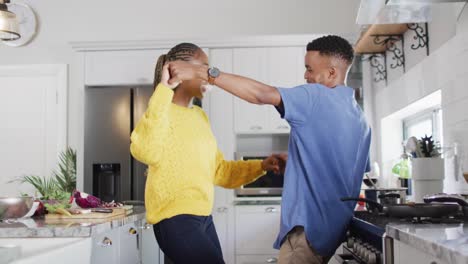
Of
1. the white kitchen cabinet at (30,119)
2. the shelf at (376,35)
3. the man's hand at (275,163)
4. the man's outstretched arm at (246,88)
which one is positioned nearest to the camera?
the man's outstretched arm at (246,88)

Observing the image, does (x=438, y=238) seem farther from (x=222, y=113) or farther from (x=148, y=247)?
(x=222, y=113)

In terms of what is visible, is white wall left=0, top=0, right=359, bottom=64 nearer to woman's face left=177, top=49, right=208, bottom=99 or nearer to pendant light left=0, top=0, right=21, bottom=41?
pendant light left=0, top=0, right=21, bottom=41

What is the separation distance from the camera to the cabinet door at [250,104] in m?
4.19

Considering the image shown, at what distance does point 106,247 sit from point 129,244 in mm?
349

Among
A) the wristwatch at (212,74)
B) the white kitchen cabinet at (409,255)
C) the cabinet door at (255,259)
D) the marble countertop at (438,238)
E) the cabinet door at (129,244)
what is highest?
the wristwatch at (212,74)

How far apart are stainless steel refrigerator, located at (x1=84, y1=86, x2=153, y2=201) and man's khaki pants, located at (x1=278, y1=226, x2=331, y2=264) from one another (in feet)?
8.52

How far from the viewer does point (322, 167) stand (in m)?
1.64

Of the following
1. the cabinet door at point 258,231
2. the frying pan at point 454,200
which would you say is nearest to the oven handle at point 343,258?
the frying pan at point 454,200

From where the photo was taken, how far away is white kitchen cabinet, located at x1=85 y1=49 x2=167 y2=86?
429cm

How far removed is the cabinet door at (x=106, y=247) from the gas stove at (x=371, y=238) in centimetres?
85

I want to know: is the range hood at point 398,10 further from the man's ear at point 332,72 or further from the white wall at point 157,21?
the white wall at point 157,21

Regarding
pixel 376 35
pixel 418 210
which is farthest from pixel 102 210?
pixel 376 35

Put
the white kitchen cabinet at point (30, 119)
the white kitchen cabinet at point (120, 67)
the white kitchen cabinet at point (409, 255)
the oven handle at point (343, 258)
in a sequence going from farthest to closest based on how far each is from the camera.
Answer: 1. the white kitchen cabinet at point (30, 119)
2. the white kitchen cabinet at point (120, 67)
3. the oven handle at point (343, 258)
4. the white kitchen cabinet at point (409, 255)

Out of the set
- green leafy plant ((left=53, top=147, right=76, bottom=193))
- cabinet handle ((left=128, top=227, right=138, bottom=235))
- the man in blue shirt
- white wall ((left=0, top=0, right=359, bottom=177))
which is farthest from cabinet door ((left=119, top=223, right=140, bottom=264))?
white wall ((left=0, top=0, right=359, bottom=177))
